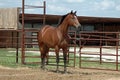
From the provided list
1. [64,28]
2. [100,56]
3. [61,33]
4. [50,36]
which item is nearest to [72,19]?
[64,28]

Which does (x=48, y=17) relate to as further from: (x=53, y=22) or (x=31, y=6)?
(x=31, y=6)

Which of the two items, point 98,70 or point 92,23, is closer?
point 98,70

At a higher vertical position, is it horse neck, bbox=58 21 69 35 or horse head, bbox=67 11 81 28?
horse head, bbox=67 11 81 28

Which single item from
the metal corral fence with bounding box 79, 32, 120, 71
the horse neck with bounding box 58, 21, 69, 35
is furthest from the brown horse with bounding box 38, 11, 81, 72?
the metal corral fence with bounding box 79, 32, 120, 71

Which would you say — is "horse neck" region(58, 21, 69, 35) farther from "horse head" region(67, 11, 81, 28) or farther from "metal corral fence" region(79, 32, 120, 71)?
"metal corral fence" region(79, 32, 120, 71)

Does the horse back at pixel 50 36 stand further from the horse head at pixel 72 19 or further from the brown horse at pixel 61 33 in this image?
the horse head at pixel 72 19

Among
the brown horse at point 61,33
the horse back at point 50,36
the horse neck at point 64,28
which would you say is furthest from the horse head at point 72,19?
the horse back at point 50,36

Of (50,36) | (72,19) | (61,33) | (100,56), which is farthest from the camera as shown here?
(100,56)

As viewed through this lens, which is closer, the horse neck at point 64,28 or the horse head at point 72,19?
the horse head at point 72,19

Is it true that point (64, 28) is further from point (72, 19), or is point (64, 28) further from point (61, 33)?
point (72, 19)

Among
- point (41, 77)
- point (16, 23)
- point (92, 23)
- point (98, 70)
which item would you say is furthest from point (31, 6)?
point (92, 23)

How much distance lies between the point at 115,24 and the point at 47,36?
37368 millimetres


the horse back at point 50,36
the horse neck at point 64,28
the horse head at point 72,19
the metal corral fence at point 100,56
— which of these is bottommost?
the metal corral fence at point 100,56

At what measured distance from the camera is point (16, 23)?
31.4 metres
